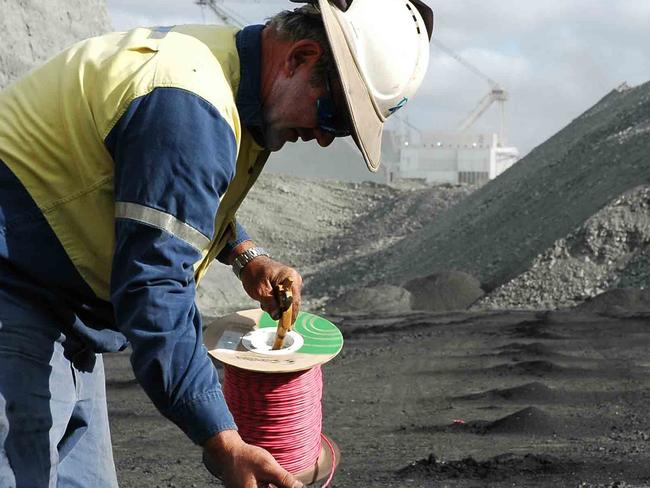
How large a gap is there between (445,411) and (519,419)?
2.63 feet

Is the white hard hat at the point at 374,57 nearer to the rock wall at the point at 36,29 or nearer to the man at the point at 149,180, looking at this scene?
the man at the point at 149,180

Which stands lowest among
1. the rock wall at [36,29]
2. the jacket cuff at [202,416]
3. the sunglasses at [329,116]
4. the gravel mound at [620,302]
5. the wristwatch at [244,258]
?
the gravel mound at [620,302]

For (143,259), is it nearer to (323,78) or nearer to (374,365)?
(323,78)

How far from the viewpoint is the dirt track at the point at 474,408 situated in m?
4.66

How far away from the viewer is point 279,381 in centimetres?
288

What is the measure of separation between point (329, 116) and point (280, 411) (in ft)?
3.85

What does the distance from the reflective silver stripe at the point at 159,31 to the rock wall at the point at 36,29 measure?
35.1ft

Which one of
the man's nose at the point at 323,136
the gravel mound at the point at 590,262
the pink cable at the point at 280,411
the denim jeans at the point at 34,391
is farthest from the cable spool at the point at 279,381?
the gravel mound at the point at 590,262

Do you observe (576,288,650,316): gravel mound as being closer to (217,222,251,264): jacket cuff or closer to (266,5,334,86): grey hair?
(217,222,251,264): jacket cuff

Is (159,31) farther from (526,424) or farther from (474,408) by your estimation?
(474,408)

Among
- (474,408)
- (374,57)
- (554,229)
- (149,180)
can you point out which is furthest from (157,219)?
(554,229)

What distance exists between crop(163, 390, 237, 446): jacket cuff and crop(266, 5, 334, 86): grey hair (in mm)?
912

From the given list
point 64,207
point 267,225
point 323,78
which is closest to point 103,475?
point 64,207

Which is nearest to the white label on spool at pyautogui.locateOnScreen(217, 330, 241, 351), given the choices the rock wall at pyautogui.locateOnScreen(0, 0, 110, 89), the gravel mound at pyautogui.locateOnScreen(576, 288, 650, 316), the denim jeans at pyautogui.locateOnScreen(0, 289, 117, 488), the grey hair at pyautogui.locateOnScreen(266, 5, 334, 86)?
the denim jeans at pyautogui.locateOnScreen(0, 289, 117, 488)
